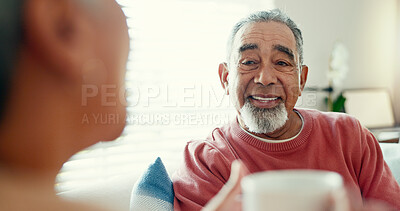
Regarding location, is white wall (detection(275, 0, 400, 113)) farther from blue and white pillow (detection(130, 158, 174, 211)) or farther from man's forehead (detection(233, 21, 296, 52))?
blue and white pillow (detection(130, 158, 174, 211))

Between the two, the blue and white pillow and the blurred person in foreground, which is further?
the blue and white pillow

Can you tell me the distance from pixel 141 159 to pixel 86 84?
239 cm

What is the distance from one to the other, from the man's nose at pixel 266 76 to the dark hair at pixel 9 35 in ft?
3.80

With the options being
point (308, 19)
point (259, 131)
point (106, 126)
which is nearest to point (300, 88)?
point (259, 131)

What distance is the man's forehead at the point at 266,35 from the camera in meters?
1.50

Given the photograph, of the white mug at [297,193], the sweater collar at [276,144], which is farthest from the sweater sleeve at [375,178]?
the white mug at [297,193]

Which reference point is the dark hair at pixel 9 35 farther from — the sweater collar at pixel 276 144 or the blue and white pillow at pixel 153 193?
the sweater collar at pixel 276 144

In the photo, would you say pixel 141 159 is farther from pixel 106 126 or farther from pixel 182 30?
pixel 106 126

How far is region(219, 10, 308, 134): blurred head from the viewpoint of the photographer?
1463mm

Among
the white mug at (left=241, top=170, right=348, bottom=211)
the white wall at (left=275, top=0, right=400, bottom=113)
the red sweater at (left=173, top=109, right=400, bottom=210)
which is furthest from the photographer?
the white wall at (left=275, top=0, right=400, bottom=113)

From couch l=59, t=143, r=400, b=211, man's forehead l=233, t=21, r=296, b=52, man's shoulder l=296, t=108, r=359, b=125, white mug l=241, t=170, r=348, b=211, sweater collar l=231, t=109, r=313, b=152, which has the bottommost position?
couch l=59, t=143, r=400, b=211

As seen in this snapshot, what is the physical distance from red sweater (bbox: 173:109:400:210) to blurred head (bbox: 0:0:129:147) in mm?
845

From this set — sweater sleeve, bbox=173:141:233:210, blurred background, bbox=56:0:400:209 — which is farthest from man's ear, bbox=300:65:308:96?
blurred background, bbox=56:0:400:209

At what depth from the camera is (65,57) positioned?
16.3 inches
